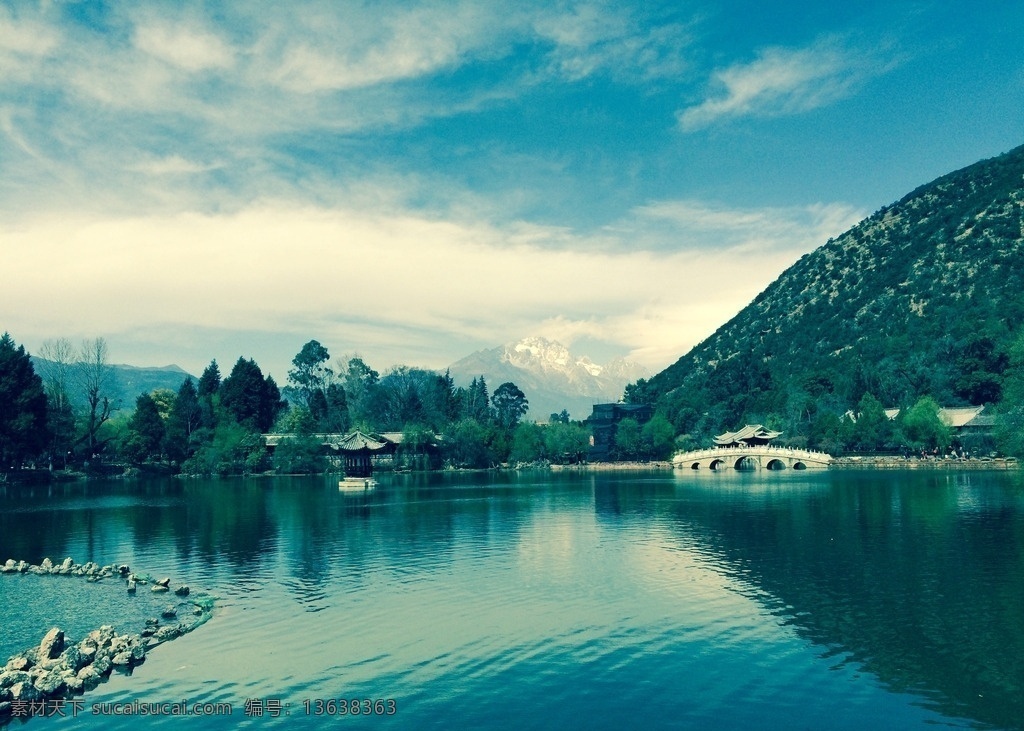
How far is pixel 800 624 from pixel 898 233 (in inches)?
7347

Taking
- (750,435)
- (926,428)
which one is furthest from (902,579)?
(750,435)

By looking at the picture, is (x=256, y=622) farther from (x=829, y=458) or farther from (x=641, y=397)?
(x=641, y=397)

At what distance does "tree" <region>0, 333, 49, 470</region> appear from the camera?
93.9 m

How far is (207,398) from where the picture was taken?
13450 centimetres

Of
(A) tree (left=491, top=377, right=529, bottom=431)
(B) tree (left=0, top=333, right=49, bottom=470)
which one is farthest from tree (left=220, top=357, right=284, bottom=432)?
(A) tree (left=491, top=377, right=529, bottom=431)

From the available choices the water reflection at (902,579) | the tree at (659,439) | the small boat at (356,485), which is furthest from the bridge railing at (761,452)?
the small boat at (356,485)

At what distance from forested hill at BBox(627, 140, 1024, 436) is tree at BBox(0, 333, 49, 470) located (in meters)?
106

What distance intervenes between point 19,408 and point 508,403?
325ft

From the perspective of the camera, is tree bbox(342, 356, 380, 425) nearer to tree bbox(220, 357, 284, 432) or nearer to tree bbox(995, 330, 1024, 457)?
tree bbox(220, 357, 284, 432)

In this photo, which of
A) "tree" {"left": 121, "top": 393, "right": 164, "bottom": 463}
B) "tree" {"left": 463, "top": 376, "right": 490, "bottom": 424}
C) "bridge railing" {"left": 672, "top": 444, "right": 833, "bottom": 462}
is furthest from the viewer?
"tree" {"left": 463, "top": 376, "right": 490, "bottom": 424}

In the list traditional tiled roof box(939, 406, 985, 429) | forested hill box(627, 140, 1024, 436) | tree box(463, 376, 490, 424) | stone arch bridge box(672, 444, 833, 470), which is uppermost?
forested hill box(627, 140, 1024, 436)

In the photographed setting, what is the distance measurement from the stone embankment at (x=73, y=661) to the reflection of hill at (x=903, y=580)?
62.3 feet

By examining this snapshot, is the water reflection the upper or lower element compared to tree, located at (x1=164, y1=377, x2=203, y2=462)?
lower

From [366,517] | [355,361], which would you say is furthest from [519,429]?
[366,517]
